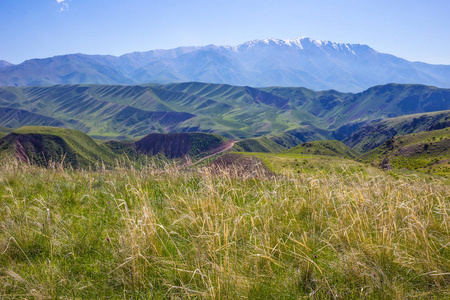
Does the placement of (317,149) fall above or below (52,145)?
below

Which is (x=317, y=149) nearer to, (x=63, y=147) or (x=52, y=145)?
(x=63, y=147)

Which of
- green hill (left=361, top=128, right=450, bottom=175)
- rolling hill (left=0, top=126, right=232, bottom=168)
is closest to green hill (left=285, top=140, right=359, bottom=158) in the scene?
green hill (left=361, top=128, right=450, bottom=175)

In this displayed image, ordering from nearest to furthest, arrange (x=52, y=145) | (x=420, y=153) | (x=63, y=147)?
1. (x=420, y=153)
2. (x=52, y=145)
3. (x=63, y=147)

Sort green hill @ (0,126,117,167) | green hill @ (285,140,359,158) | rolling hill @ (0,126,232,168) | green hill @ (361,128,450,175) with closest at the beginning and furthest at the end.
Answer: green hill @ (361,128,450,175) → green hill @ (285,140,359,158) → rolling hill @ (0,126,232,168) → green hill @ (0,126,117,167)

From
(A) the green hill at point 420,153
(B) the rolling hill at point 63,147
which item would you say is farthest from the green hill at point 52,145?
(A) the green hill at point 420,153

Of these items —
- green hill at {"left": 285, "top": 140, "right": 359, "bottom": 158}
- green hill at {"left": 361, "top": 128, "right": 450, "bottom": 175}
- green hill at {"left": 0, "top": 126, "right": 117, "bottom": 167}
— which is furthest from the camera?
green hill at {"left": 0, "top": 126, "right": 117, "bottom": 167}

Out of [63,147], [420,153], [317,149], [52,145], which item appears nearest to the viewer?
[420,153]

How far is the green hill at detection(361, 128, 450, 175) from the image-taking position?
7756 cm

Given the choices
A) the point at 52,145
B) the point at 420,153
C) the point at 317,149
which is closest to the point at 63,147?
the point at 52,145

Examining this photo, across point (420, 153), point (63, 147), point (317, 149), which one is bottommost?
point (317, 149)

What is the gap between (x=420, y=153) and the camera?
96.1 metres

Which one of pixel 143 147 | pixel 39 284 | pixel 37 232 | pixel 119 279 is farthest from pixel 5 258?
pixel 143 147

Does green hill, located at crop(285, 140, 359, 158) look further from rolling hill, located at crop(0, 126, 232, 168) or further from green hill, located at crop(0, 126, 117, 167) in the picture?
green hill, located at crop(0, 126, 117, 167)

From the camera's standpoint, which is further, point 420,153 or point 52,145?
point 52,145
